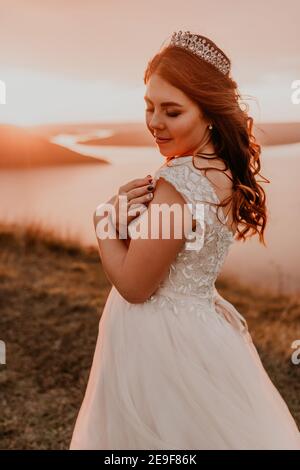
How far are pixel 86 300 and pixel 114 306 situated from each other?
4386 mm

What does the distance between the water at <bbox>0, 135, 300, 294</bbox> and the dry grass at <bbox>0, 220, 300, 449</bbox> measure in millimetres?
224

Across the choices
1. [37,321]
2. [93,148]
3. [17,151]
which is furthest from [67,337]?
[17,151]

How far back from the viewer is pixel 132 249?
69.6 inches

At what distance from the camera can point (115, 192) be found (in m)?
5.16

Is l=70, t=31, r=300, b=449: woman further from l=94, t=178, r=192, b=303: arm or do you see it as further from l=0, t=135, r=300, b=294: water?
l=0, t=135, r=300, b=294: water

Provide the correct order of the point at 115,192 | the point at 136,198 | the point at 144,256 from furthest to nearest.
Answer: the point at 115,192, the point at 136,198, the point at 144,256

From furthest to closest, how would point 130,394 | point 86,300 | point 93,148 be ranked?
point 93,148 < point 86,300 < point 130,394

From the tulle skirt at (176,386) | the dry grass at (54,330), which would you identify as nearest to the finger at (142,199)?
the tulle skirt at (176,386)

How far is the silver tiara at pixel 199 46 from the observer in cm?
189

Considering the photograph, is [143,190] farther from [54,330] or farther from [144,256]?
Result: [54,330]

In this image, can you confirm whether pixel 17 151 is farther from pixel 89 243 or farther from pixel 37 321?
pixel 37 321

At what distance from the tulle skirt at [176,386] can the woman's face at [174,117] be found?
47cm

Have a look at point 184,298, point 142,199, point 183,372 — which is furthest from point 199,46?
point 183,372

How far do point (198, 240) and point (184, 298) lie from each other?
20cm
